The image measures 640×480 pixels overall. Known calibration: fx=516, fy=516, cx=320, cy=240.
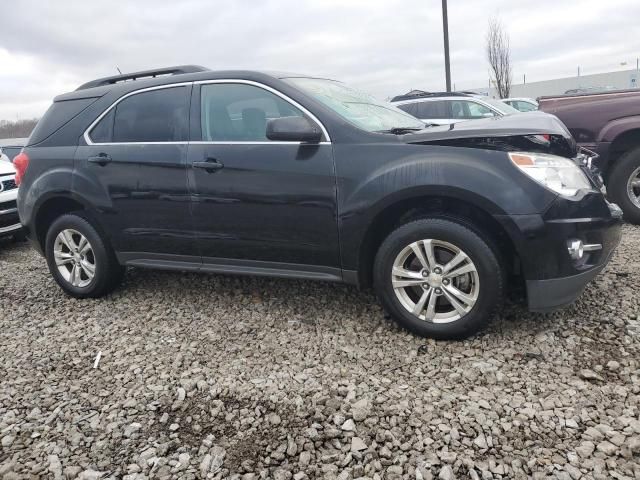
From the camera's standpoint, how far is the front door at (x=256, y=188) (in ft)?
10.6

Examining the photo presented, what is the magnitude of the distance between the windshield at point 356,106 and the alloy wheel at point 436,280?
0.85 m

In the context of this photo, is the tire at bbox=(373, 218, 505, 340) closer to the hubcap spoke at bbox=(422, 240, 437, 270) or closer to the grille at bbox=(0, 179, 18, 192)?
the hubcap spoke at bbox=(422, 240, 437, 270)

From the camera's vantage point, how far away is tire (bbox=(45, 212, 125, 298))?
413 centimetres

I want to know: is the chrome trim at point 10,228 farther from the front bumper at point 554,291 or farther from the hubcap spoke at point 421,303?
the front bumper at point 554,291

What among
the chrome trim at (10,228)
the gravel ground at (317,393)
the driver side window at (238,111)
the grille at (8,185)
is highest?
the driver side window at (238,111)

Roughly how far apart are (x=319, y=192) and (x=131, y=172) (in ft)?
5.02

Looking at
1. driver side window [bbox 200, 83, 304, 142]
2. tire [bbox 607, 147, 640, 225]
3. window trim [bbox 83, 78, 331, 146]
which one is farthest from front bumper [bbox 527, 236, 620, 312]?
tire [bbox 607, 147, 640, 225]

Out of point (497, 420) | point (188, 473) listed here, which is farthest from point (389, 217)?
point (188, 473)

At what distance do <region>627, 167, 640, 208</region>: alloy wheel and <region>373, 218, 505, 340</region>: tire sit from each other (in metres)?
3.25

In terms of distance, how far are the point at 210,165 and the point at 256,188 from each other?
0.38 m

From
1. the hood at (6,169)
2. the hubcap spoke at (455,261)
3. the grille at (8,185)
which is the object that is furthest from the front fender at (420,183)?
the hood at (6,169)

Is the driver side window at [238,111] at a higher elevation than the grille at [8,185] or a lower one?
higher

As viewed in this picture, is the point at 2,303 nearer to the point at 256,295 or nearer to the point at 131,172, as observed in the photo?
the point at 131,172

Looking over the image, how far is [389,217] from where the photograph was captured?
A: 3201 millimetres
